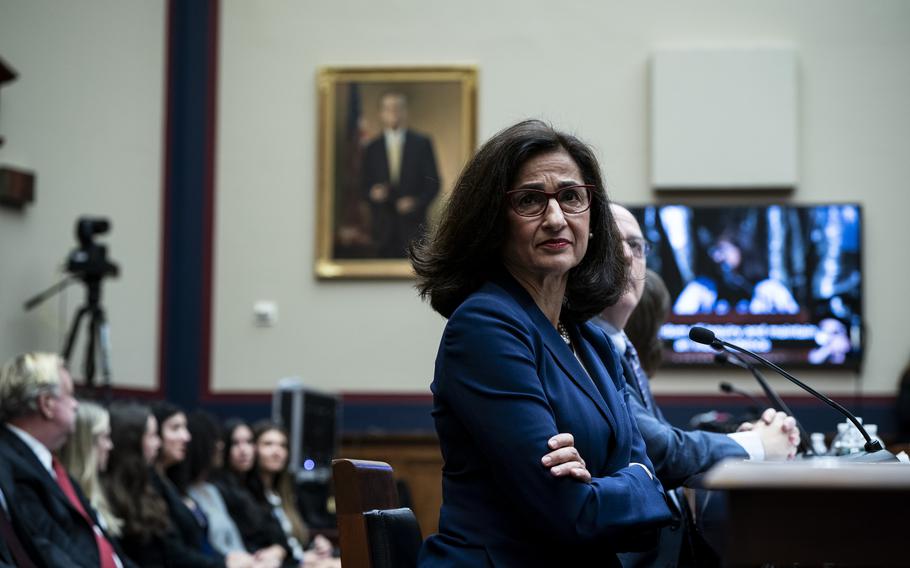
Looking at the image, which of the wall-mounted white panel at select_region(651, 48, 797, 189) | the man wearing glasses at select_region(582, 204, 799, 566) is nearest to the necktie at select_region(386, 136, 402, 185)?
the wall-mounted white panel at select_region(651, 48, 797, 189)

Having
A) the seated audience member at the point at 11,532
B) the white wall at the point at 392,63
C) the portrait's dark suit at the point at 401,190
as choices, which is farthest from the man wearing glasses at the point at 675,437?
the portrait's dark suit at the point at 401,190

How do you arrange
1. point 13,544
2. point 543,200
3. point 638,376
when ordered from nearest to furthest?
point 543,200
point 638,376
point 13,544

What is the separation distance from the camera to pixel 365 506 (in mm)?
2143

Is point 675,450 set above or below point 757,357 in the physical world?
below

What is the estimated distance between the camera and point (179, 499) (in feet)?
19.6

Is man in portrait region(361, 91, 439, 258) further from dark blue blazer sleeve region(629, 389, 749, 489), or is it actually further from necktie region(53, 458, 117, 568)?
dark blue blazer sleeve region(629, 389, 749, 489)

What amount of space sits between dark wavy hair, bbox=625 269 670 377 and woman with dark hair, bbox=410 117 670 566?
3.67 feet

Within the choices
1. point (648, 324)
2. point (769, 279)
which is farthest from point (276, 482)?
point (648, 324)

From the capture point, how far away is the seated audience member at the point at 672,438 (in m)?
2.71

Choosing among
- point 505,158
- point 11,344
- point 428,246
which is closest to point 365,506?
point 428,246

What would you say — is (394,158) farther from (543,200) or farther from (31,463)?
(543,200)

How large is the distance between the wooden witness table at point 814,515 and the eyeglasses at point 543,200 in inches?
37.0

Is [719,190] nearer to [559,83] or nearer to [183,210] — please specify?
[559,83]

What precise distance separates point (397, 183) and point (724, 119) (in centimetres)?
Answer: 241
